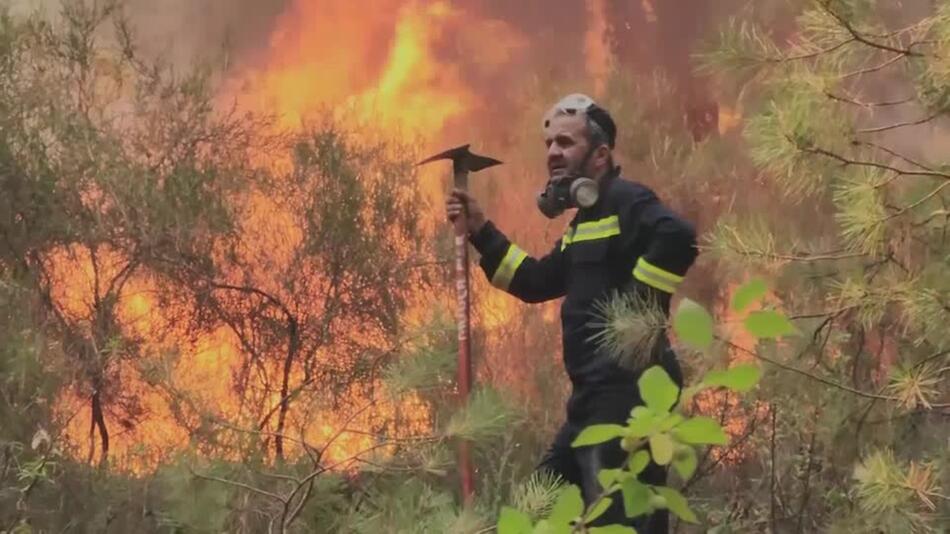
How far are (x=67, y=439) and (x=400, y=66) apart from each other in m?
1.60

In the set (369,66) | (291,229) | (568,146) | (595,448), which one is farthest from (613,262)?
(369,66)

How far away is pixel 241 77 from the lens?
10.8ft

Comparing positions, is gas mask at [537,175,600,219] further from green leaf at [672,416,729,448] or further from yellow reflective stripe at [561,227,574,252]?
green leaf at [672,416,729,448]

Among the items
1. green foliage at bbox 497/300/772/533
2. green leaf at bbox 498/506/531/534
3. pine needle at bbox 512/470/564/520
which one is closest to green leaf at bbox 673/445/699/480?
green foliage at bbox 497/300/772/533

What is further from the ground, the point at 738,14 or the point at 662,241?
the point at 738,14

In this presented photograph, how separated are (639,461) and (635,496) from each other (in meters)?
0.02

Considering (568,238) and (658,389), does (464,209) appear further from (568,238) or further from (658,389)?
(658,389)

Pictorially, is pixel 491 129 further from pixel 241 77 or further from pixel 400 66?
pixel 241 77

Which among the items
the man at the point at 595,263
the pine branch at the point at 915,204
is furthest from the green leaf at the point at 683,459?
the pine branch at the point at 915,204

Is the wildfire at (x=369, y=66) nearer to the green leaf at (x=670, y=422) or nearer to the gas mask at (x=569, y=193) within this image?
the gas mask at (x=569, y=193)

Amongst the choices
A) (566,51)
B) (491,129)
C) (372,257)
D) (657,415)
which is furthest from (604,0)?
(657,415)

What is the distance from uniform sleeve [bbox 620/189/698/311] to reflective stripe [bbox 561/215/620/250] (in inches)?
2.2

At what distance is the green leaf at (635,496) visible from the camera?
2.15 feet

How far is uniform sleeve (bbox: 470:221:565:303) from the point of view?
2.15m
